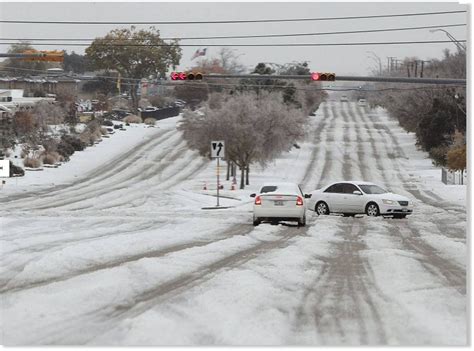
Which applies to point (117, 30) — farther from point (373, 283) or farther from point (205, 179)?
point (373, 283)

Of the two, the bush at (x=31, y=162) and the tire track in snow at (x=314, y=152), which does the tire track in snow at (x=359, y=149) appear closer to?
the tire track in snow at (x=314, y=152)

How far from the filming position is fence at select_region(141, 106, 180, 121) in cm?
12388

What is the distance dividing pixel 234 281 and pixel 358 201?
71.8 feet

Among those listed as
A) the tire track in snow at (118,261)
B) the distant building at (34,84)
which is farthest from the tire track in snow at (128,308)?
the distant building at (34,84)

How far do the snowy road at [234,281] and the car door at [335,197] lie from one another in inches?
42.2

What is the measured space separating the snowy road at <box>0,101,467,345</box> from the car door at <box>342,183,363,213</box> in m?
1.72

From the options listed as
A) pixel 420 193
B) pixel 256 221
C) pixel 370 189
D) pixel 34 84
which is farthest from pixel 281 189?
pixel 34 84

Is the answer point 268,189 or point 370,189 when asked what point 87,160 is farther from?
point 268,189

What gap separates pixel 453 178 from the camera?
66.8 m

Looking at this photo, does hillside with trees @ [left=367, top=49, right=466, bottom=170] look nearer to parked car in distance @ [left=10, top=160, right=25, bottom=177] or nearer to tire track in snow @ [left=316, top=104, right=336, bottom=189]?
tire track in snow @ [left=316, top=104, right=336, bottom=189]

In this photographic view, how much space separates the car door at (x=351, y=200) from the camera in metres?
36.2

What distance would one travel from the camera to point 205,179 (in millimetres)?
69625

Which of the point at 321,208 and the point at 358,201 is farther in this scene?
the point at 321,208

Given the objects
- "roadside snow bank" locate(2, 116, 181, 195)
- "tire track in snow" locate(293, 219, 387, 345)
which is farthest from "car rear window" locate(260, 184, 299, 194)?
"roadside snow bank" locate(2, 116, 181, 195)
